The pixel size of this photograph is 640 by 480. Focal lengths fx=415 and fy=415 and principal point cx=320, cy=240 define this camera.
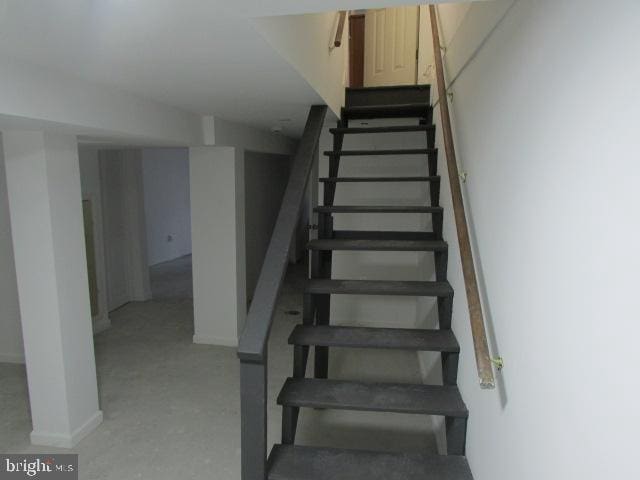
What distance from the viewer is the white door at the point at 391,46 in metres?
4.77

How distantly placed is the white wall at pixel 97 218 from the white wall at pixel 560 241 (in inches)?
Result: 158

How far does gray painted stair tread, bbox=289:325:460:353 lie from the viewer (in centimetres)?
196

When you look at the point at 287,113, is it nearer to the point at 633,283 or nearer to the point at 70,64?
the point at 70,64

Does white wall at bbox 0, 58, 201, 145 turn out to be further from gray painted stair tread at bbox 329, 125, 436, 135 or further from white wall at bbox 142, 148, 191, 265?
white wall at bbox 142, 148, 191, 265

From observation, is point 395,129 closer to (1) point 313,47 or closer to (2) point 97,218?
(1) point 313,47

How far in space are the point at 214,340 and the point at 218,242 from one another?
98cm

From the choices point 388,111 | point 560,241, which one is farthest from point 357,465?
point 388,111

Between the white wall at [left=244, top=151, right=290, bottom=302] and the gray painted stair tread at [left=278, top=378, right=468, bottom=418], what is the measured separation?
3691 millimetres

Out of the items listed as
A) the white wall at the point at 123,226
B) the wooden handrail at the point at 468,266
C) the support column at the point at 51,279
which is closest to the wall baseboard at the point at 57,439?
the support column at the point at 51,279

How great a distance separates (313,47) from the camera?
2227 millimetres

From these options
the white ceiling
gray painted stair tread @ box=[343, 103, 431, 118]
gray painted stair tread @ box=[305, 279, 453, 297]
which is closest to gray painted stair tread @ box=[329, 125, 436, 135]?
gray painted stair tread @ box=[343, 103, 431, 118]

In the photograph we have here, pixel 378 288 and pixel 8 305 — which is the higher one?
pixel 378 288

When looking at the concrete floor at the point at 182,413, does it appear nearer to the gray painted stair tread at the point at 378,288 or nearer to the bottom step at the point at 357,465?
the bottom step at the point at 357,465

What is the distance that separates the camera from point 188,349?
155 inches
